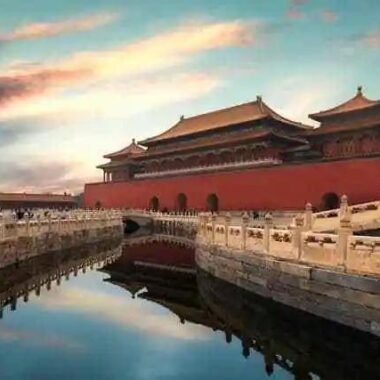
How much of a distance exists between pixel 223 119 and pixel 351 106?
1327 centimetres

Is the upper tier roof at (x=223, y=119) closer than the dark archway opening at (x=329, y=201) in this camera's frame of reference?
No

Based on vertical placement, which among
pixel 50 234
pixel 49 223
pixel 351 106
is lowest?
pixel 50 234

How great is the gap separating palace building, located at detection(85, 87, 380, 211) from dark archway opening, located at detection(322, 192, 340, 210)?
7 cm

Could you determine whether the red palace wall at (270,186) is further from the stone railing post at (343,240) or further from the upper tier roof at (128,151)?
the stone railing post at (343,240)

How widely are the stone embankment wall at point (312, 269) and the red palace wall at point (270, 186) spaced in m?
15.2

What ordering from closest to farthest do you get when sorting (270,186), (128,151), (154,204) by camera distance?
(270,186)
(154,204)
(128,151)

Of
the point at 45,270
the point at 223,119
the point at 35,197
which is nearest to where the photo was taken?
the point at 45,270

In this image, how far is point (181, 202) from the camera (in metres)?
45.7

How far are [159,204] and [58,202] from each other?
86.8 ft

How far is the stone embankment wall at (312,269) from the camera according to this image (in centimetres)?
978

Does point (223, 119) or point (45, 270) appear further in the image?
point (223, 119)

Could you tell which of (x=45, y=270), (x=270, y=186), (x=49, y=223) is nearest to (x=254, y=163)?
(x=270, y=186)

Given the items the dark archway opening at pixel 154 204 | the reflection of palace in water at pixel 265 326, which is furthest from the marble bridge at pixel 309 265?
the dark archway opening at pixel 154 204

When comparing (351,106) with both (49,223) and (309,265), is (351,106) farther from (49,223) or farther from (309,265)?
(309,265)
